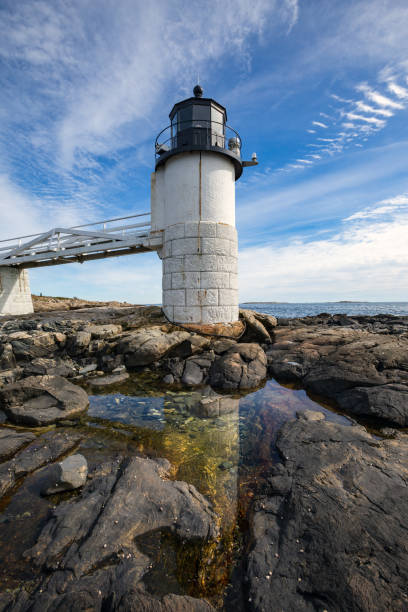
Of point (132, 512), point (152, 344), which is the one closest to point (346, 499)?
point (132, 512)

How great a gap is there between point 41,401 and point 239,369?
5585 millimetres

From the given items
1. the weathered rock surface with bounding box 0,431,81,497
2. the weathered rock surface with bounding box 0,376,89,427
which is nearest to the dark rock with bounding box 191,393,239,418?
the weathered rock surface with bounding box 0,431,81,497

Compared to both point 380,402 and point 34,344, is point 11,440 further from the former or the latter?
point 380,402

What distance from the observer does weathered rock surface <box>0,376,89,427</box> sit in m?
6.05

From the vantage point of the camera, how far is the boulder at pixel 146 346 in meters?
9.63

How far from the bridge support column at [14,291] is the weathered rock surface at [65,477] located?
1859cm

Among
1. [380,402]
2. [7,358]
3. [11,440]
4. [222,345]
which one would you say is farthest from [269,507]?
[7,358]

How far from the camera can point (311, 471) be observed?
13.5ft

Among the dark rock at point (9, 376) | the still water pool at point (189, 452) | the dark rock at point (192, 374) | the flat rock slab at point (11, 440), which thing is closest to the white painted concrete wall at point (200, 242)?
the dark rock at point (192, 374)

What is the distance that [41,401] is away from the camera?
6645 mm

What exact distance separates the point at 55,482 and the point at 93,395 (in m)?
3.95

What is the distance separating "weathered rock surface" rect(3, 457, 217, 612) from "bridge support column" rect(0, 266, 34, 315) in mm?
19103

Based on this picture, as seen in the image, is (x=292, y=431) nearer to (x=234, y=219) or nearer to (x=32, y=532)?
(x=32, y=532)

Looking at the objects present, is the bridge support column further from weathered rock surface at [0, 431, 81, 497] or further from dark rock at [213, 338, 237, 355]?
weathered rock surface at [0, 431, 81, 497]
